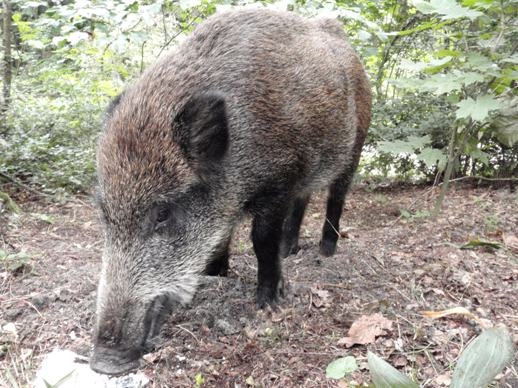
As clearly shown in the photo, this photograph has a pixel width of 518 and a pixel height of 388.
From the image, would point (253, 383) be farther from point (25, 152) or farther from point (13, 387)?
point (25, 152)

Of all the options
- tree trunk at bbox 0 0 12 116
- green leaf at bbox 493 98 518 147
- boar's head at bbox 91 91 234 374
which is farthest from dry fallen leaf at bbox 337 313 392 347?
tree trunk at bbox 0 0 12 116

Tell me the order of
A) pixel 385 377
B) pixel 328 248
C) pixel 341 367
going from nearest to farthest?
pixel 385 377 < pixel 341 367 < pixel 328 248

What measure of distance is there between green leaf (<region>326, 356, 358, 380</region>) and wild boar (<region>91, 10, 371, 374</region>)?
807 millimetres

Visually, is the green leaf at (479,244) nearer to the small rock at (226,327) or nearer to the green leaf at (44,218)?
the small rock at (226,327)

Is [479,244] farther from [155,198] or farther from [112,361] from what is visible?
[112,361]

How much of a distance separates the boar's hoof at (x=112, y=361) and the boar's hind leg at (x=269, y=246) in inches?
43.0

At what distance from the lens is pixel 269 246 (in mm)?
3057

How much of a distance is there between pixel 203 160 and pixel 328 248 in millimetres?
1846

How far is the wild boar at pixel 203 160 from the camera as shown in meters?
2.39

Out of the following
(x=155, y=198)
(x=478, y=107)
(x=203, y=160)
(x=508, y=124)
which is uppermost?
(x=478, y=107)

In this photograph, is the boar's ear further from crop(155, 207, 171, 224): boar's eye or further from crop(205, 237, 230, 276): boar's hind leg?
crop(205, 237, 230, 276): boar's hind leg

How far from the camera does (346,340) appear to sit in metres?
2.56

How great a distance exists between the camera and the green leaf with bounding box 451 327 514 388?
63.6 inches

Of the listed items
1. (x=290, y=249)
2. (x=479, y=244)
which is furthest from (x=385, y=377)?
(x=290, y=249)
